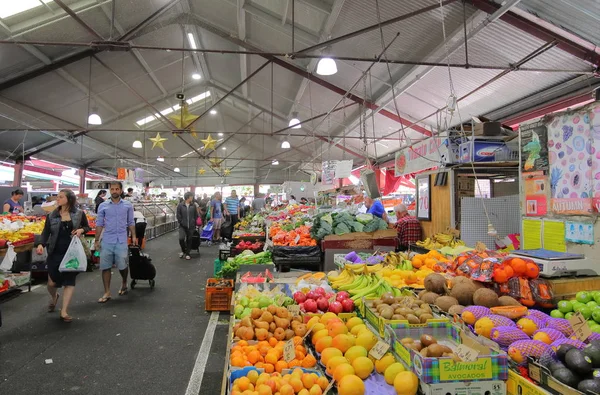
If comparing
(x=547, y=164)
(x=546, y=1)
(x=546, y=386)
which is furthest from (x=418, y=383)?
(x=546, y=1)

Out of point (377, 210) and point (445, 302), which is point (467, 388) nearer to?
point (445, 302)

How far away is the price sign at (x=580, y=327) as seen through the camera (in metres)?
1.89

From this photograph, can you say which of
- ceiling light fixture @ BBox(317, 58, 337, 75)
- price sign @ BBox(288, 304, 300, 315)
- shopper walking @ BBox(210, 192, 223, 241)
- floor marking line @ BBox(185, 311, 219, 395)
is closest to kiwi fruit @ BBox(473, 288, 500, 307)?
price sign @ BBox(288, 304, 300, 315)

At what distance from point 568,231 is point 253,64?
1091 cm

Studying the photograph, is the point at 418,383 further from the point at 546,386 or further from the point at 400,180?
the point at 400,180

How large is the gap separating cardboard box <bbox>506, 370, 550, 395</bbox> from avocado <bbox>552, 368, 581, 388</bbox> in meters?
0.10

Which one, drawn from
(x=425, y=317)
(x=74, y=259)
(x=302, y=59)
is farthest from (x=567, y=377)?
(x=302, y=59)

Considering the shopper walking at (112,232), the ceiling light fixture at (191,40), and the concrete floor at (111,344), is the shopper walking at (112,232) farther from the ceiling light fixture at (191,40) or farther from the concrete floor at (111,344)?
the ceiling light fixture at (191,40)

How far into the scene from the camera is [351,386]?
5.77ft

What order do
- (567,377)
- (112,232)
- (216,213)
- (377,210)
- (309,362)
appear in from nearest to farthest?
(567,377), (309,362), (112,232), (377,210), (216,213)

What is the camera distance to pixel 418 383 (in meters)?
1.78

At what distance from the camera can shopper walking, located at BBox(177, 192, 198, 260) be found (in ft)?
30.5

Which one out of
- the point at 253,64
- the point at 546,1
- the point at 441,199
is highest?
the point at 253,64

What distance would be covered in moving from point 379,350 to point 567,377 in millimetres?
897
